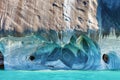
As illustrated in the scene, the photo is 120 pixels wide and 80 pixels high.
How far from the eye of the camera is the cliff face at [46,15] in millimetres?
9375

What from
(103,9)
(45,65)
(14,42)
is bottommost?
(45,65)

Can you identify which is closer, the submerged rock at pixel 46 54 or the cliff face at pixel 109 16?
the submerged rock at pixel 46 54

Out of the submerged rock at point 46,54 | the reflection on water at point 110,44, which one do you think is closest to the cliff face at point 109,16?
the reflection on water at point 110,44

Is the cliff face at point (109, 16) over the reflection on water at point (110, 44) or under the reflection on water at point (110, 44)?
over

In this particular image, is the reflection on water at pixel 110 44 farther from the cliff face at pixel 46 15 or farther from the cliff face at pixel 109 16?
the cliff face at pixel 46 15

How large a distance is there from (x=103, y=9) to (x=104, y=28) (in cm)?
59

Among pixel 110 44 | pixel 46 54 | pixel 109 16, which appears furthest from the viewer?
pixel 109 16

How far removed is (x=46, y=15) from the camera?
9.53 meters

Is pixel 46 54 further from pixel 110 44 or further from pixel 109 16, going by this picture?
pixel 109 16

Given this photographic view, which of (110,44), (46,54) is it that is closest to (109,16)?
(110,44)

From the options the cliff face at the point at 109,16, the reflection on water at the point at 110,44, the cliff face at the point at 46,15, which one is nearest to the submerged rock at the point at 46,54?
the reflection on water at the point at 110,44

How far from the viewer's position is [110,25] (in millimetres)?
9539

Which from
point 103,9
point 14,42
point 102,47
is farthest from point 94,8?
point 14,42

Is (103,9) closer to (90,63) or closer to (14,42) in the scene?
(90,63)
